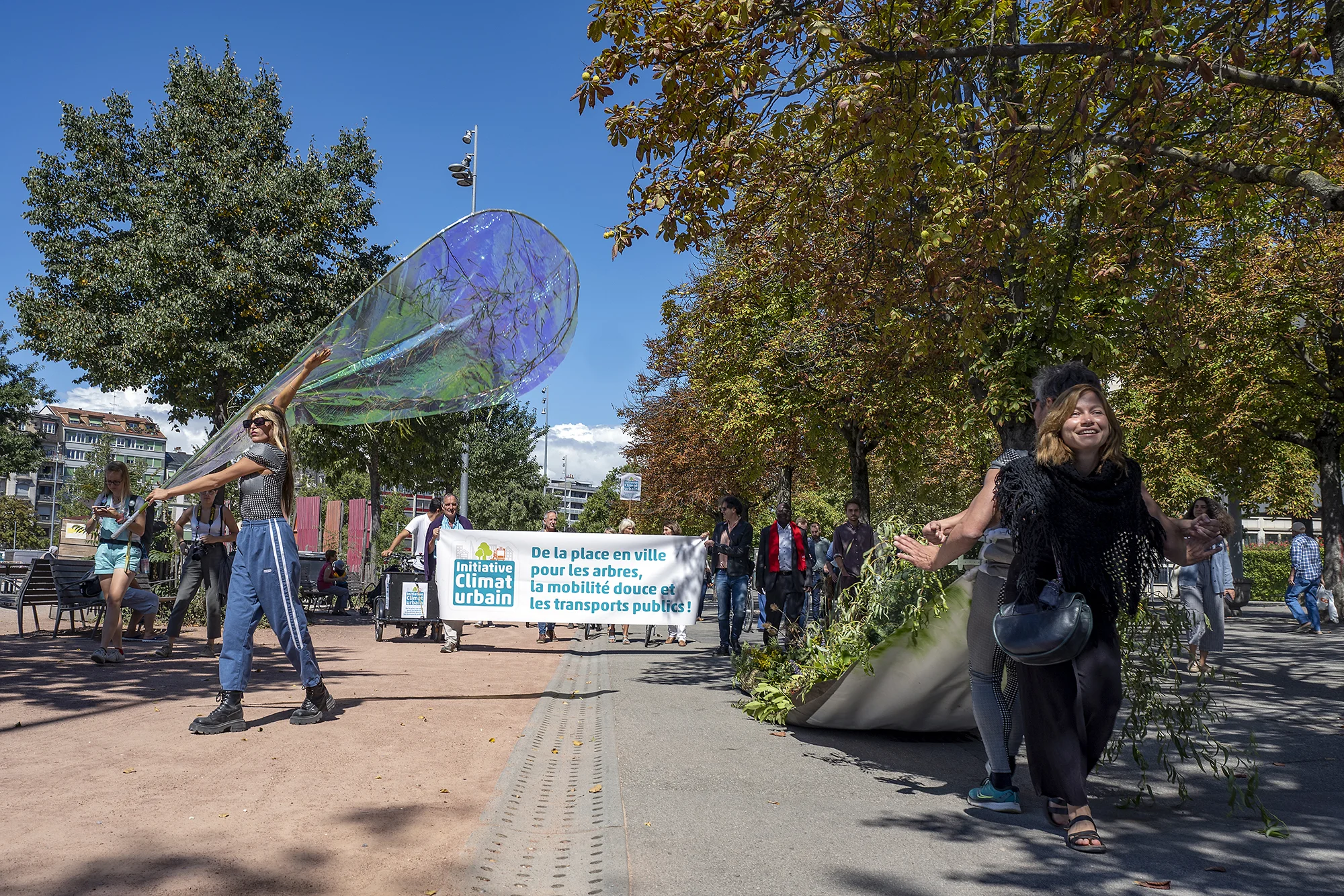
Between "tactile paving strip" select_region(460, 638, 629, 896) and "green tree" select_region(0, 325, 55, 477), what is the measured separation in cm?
4284

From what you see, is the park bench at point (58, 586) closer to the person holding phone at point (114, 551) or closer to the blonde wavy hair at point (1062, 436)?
the person holding phone at point (114, 551)

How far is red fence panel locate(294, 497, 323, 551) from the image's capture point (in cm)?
2872

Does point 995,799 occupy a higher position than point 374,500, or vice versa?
point 374,500

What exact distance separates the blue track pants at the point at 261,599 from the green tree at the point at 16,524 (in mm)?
82647

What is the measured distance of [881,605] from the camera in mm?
5457

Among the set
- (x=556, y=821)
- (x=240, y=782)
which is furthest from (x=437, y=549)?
(x=556, y=821)

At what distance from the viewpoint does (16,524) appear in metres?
74.8

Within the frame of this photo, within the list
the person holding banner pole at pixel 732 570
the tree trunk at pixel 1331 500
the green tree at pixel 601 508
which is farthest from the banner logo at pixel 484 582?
the green tree at pixel 601 508

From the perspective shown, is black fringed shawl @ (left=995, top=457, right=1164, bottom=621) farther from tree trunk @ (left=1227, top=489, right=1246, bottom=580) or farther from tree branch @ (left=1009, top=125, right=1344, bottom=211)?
tree trunk @ (left=1227, top=489, right=1246, bottom=580)

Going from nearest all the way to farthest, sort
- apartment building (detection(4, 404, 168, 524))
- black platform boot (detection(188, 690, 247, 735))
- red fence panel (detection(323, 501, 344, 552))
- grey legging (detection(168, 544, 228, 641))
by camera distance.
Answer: black platform boot (detection(188, 690, 247, 735)), grey legging (detection(168, 544, 228, 641)), red fence panel (detection(323, 501, 344, 552)), apartment building (detection(4, 404, 168, 524))

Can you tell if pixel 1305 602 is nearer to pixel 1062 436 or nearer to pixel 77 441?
pixel 1062 436

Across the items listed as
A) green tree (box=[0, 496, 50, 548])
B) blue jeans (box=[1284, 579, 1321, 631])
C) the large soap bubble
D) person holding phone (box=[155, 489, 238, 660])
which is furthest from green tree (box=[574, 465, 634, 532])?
the large soap bubble

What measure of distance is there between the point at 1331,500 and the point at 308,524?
27.0 meters

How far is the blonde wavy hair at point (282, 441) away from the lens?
5977 millimetres
